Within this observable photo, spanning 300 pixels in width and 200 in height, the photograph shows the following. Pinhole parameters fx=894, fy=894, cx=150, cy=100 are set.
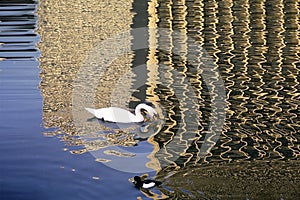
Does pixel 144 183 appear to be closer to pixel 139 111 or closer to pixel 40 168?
pixel 40 168

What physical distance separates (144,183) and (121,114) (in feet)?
9.12

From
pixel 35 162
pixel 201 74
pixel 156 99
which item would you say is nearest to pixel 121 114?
pixel 156 99

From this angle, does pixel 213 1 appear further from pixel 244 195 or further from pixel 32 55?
pixel 244 195

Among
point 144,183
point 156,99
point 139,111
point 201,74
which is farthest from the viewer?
point 201,74

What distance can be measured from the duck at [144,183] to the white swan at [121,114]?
8.16ft

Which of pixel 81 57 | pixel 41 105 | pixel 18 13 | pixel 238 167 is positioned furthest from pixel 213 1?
pixel 238 167

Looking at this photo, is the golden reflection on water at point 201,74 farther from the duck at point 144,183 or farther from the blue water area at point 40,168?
the duck at point 144,183

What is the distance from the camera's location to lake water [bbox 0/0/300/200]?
377 inches

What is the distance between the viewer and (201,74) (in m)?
14.7

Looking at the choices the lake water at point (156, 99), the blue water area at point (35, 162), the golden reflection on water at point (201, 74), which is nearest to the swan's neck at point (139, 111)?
the lake water at point (156, 99)

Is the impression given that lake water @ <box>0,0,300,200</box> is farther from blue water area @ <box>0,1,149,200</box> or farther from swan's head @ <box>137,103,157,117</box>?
swan's head @ <box>137,103,157,117</box>

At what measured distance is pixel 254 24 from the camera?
19047mm

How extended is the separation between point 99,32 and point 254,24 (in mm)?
3303

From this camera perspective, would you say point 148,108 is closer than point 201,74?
Yes
